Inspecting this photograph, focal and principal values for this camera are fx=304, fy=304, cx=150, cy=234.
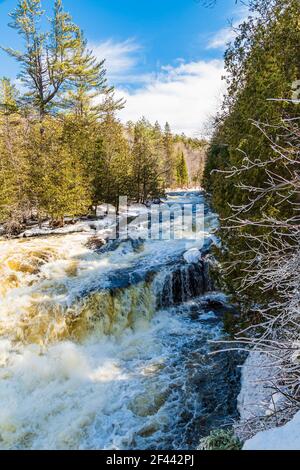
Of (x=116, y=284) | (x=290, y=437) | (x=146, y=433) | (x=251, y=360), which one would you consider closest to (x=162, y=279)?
(x=116, y=284)

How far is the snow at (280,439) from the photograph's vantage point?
2.16 metres

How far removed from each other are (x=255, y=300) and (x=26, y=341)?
5585 mm

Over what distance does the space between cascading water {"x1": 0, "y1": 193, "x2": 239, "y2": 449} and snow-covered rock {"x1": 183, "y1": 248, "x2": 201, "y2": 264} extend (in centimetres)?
19

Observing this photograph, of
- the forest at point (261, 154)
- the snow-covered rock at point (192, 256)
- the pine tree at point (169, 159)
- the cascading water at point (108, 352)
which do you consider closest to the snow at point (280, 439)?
the forest at point (261, 154)

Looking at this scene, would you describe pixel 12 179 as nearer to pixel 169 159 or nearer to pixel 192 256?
pixel 192 256

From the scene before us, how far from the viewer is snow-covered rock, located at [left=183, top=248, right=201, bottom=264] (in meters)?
10.8

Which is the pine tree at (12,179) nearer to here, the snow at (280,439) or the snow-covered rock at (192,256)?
the snow-covered rock at (192,256)

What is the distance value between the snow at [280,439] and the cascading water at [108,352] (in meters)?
3.23

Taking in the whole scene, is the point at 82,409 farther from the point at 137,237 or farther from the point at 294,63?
the point at 137,237

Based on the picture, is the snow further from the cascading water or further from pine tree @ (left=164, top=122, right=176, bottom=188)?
pine tree @ (left=164, top=122, right=176, bottom=188)

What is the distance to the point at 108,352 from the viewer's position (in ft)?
25.4

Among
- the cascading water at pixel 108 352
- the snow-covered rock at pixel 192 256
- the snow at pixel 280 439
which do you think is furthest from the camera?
the snow-covered rock at pixel 192 256

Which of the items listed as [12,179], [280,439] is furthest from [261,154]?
[12,179]

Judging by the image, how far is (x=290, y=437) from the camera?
222 cm
